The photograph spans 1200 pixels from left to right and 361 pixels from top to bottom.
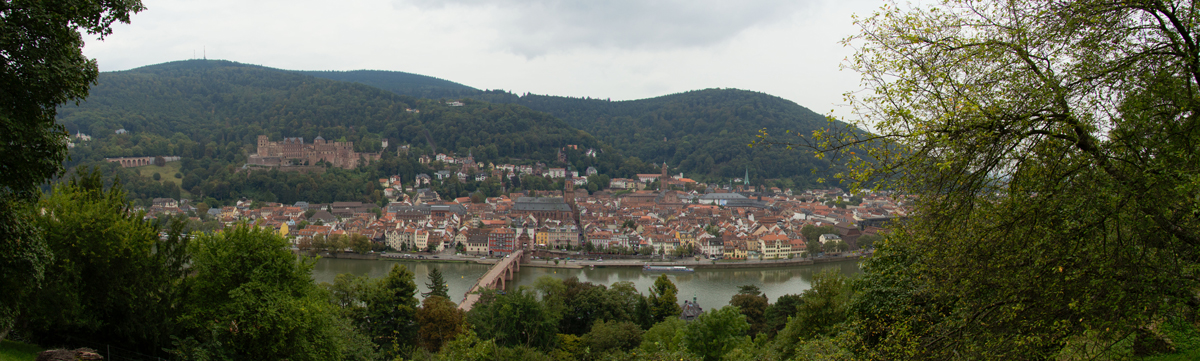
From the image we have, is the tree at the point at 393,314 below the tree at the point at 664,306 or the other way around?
the other way around

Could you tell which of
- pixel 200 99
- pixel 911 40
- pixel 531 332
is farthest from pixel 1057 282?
pixel 200 99

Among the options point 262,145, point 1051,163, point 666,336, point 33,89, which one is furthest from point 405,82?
point 1051,163

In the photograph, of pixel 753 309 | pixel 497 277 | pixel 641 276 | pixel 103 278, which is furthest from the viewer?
pixel 641 276

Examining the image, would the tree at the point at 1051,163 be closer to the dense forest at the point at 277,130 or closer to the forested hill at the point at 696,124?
the dense forest at the point at 277,130

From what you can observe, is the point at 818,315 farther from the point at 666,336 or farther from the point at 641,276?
the point at 641,276

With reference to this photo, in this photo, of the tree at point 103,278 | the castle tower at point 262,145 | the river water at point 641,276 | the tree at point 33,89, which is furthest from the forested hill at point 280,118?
the tree at point 33,89

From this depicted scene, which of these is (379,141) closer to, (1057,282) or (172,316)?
(172,316)
